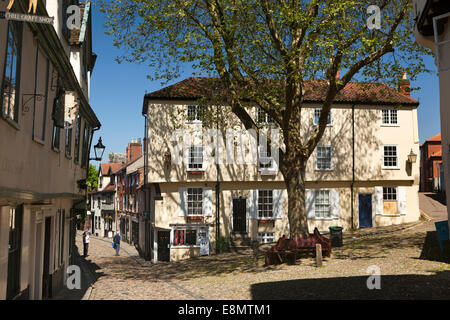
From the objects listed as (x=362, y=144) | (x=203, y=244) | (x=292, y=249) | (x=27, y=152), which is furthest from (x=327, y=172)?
(x=27, y=152)

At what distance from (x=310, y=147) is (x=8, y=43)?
11093 millimetres

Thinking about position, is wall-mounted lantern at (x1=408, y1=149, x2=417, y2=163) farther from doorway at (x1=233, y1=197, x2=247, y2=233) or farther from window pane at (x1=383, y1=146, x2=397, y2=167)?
doorway at (x1=233, y1=197, x2=247, y2=233)

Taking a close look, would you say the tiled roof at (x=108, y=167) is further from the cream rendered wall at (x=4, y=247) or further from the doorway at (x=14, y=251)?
the cream rendered wall at (x=4, y=247)

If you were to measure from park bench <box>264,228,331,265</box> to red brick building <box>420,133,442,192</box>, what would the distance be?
28314 millimetres

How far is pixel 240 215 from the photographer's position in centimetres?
2672

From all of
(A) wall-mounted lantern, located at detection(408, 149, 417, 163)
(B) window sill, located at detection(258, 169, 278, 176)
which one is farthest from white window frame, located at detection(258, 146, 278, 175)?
(A) wall-mounted lantern, located at detection(408, 149, 417, 163)

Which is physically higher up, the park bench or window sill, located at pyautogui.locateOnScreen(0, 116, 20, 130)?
window sill, located at pyautogui.locateOnScreen(0, 116, 20, 130)

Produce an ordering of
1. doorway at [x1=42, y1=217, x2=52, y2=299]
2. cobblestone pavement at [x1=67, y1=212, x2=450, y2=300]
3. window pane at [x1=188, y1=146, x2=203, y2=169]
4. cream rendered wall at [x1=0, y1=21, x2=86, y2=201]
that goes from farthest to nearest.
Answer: window pane at [x1=188, y1=146, x2=203, y2=169], doorway at [x1=42, y1=217, x2=52, y2=299], cobblestone pavement at [x1=67, y1=212, x2=450, y2=300], cream rendered wall at [x1=0, y1=21, x2=86, y2=201]

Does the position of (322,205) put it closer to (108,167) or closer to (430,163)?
(430,163)

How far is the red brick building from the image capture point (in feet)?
134

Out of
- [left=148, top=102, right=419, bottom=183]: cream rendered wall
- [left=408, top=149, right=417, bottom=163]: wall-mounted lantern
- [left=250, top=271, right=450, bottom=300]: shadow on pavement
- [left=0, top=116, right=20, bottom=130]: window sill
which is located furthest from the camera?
[left=408, top=149, right=417, bottom=163]: wall-mounted lantern

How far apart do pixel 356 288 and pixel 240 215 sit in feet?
53.9

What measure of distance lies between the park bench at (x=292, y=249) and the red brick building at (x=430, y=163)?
2831cm

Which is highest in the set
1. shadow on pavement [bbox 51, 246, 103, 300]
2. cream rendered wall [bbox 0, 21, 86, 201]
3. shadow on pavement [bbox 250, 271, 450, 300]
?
cream rendered wall [bbox 0, 21, 86, 201]
